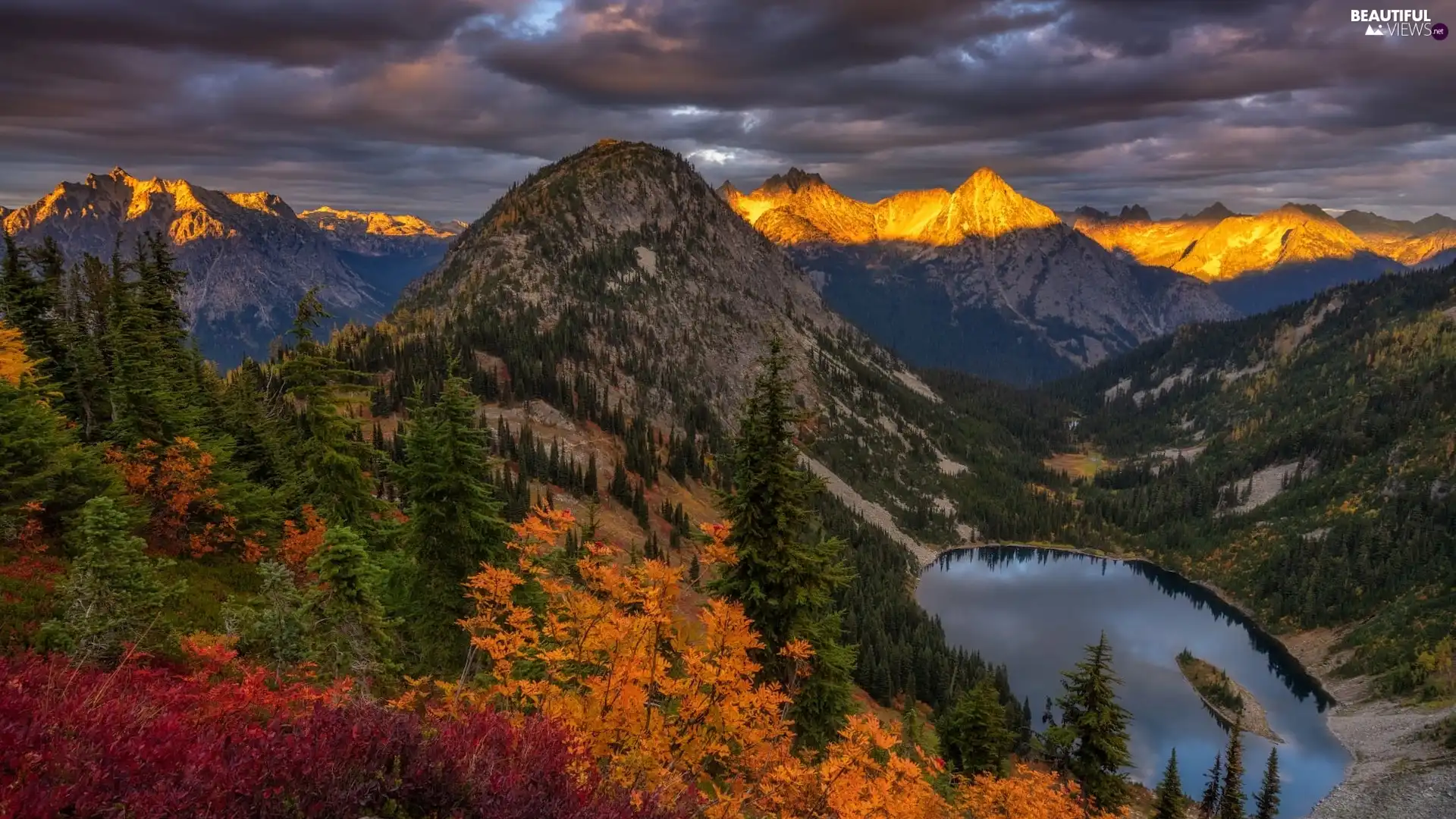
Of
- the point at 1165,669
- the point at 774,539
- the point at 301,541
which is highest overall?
the point at 774,539

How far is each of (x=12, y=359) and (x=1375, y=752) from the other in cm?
17286

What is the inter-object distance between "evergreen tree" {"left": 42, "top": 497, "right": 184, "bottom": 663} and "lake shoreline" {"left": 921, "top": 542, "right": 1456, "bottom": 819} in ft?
398

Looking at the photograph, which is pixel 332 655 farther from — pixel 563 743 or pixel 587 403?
pixel 587 403

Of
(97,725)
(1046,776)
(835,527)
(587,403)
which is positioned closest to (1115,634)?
(835,527)

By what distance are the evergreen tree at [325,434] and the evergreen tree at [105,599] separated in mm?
19534

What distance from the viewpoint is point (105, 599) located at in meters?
19.4

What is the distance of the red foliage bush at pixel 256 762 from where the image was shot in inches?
348

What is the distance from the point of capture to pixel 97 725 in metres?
9.98

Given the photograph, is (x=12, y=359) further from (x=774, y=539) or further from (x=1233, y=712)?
(x=1233, y=712)

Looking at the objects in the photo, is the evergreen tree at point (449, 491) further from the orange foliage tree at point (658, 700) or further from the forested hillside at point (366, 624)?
the orange foliage tree at point (658, 700)

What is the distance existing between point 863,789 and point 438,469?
23.8 meters

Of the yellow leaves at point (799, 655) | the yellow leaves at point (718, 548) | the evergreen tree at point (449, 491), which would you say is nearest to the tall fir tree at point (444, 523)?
the evergreen tree at point (449, 491)

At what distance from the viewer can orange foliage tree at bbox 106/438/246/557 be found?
35.3 metres

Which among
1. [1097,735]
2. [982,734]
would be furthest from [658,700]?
[982,734]
